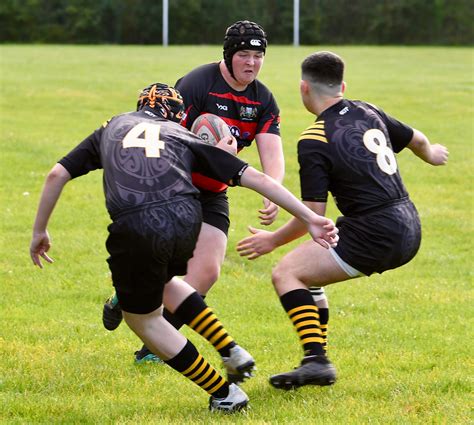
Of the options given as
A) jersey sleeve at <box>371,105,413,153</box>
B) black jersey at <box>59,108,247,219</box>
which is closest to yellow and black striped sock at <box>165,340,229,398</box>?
black jersey at <box>59,108,247,219</box>

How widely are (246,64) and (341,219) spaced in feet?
4.60

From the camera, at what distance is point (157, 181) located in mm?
5082

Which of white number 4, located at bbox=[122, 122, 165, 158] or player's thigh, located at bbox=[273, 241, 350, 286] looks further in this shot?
player's thigh, located at bbox=[273, 241, 350, 286]

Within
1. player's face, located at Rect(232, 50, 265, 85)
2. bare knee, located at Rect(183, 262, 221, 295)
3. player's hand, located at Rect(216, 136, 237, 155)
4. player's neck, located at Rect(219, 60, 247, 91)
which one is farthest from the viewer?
player's neck, located at Rect(219, 60, 247, 91)

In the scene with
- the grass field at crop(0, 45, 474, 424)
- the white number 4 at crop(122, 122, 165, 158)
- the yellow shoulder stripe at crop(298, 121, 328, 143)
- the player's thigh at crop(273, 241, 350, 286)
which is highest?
the white number 4 at crop(122, 122, 165, 158)

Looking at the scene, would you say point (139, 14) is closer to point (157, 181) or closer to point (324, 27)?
point (324, 27)

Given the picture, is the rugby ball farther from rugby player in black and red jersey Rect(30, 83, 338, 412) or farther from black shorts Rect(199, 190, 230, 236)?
rugby player in black and red jersey Rect(30, 83, 338, 412)

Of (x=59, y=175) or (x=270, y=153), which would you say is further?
(x=270, y=153)

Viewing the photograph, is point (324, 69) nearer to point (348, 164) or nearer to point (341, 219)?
point (348, 164)

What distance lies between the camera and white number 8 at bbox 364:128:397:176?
19.2 ft

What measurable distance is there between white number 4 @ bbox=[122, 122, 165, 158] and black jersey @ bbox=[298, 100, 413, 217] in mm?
1030

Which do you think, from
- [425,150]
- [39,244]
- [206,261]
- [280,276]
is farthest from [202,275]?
[425,150]

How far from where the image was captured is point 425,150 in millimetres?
6551

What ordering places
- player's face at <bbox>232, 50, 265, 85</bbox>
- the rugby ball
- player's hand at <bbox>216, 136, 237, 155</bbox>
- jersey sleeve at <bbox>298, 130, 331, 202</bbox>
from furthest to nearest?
1. player's face at <bbox>232, 50, 265, 85</bbox>
2. the rugby ball
3. jersey sleeve at <bbox>298, 130, 331, 202</bbox>
4. player's hand at <bbox>216, 136, 237, 155</bbox>
